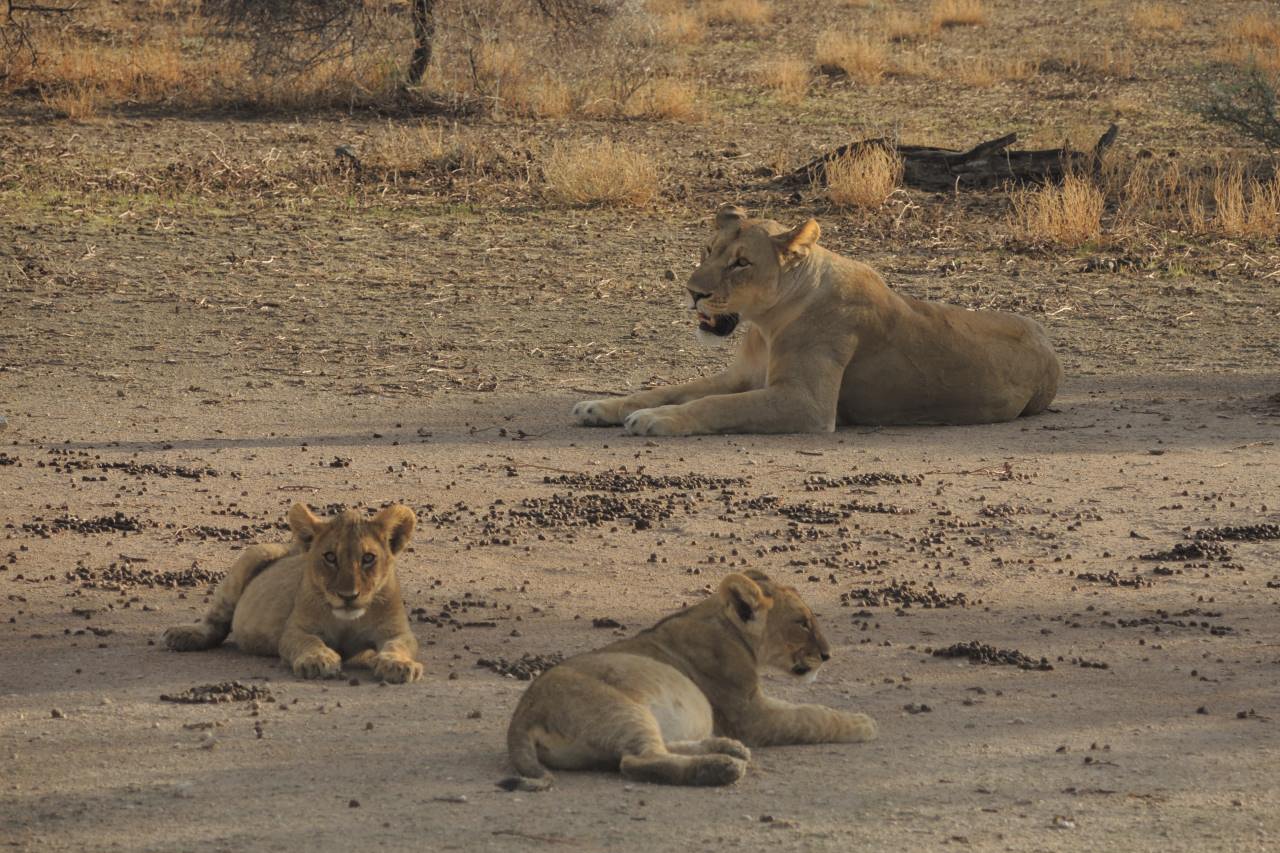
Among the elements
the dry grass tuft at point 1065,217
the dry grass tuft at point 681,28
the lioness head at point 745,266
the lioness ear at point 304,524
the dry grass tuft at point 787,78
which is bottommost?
the lioness ear at point 304,524

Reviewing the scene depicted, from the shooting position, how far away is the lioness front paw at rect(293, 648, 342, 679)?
5.73 meters

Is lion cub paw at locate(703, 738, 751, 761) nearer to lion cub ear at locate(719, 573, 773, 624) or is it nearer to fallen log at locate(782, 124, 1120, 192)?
lion cub ear at locate(719, 573, 773, 624)

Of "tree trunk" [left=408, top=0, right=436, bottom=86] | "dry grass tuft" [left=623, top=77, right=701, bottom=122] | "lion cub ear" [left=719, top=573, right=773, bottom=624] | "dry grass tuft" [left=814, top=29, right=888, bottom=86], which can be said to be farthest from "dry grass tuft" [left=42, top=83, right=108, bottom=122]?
"lion cub ear" [left=719, top=573, right=773, bottom=624]

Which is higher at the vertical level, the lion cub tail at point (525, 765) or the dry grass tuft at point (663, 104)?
the dry grass tuft at point (663, 104)

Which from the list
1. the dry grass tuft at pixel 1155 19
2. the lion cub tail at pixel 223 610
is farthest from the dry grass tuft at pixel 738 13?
the lion cub tail at pixel 223 610

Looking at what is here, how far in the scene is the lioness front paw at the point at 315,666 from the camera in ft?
18.8

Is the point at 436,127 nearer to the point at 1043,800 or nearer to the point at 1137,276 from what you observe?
the point at 1137,276

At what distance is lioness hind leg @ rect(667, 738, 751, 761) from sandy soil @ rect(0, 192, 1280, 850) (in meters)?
0.09

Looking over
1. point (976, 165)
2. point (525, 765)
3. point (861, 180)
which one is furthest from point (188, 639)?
point (976, 165)

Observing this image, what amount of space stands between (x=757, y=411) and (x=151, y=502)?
3084 mm

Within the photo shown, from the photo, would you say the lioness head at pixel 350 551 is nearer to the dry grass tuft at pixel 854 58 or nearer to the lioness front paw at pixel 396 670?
the lioness front paw at pixel 396 670

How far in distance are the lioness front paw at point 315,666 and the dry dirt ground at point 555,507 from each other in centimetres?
13

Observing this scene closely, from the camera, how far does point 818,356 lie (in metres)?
9.88

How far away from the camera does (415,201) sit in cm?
1557
